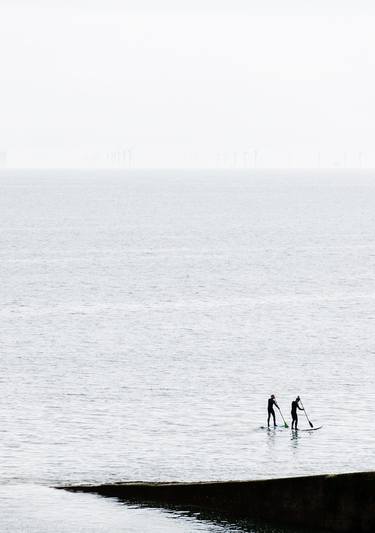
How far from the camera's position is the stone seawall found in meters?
32.6

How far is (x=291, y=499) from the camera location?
Answer: 112 ft

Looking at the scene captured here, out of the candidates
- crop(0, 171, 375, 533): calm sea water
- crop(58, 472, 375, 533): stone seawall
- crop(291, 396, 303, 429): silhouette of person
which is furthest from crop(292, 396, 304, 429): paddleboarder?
crop(58, 472, 375, 533): stone seawall

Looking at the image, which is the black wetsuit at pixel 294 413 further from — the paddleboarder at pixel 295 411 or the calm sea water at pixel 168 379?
the calm sea water at pixel 168 379

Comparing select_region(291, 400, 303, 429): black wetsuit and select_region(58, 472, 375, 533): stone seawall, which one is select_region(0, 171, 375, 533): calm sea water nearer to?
select_region(58, 472, 375, 533): stone seawall

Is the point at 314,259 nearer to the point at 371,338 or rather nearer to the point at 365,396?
the point at 371,338

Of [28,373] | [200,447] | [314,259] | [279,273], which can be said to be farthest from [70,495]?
[314,259]

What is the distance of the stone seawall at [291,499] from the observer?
32.6 metres

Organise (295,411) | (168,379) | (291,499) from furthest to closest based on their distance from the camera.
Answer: (168,379) < (295,411) < (291,499)

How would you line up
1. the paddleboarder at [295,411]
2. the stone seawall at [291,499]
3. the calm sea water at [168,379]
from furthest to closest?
1. the paddleboarder at [295,411]
2. the calm sea water at [168,379]
3. the stone seawall at [291,499]

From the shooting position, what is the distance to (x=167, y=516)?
1412 inches

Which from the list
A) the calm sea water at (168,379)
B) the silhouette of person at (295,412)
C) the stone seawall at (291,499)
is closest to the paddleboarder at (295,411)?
the silhouette of person at (295,412)

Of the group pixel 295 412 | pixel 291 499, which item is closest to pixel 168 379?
pixel 295 412

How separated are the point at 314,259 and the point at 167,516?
135665mm

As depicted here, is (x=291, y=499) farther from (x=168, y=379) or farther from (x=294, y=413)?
(x=168, y=379)
